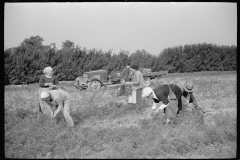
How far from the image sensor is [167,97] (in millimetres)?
6348

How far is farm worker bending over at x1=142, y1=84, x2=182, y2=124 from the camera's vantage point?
19.2ft

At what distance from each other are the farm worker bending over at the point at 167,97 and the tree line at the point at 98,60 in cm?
1087

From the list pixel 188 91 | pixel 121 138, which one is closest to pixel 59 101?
pixel 121 138

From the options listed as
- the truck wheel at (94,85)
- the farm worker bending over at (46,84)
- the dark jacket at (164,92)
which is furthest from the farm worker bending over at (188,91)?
the truck wheel at (94,85)

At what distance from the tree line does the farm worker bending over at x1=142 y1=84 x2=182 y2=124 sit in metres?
10.9

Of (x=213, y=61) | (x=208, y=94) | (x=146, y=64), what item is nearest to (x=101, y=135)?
(x=208, y=94)

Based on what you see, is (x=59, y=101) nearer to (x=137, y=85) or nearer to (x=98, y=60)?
(x=137, y=85)

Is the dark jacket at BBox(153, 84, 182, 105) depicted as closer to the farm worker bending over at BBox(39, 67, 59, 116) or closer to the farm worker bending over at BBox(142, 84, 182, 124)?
the farm worker bending over at BBox(142, 84, 182, 124)

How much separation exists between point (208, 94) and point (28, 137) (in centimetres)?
823

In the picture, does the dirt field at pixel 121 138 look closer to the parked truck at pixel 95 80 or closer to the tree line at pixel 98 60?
the parked truck at pixel 95 80

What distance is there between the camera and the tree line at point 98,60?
16844 millimetres

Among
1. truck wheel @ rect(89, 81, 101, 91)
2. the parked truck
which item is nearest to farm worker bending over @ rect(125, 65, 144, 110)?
the parked truck

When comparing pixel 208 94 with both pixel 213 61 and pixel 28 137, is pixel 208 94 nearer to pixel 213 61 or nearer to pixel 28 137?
pixel 28 137

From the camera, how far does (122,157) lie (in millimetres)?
4340
